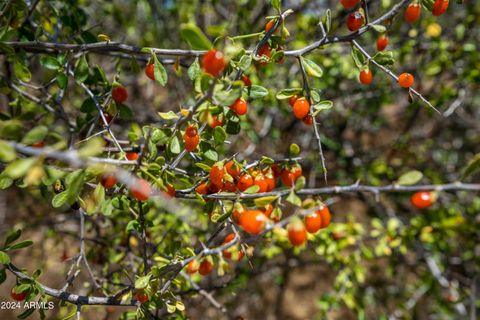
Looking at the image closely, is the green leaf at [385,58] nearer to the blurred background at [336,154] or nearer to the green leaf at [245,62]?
the green leaf at [245,62]

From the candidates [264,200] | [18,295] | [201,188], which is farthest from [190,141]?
[18,295]

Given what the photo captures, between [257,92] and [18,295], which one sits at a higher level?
[257,92]

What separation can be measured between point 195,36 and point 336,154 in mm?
3355

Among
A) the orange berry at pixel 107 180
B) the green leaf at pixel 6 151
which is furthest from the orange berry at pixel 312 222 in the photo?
the green leaf at pixel 6 151

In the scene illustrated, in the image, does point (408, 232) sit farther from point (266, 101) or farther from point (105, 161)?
point (105, 161)

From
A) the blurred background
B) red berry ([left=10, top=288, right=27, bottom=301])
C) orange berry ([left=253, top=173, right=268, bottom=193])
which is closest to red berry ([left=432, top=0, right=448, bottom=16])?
orange berry ([left=253, top=173, right=268, bottom=193])

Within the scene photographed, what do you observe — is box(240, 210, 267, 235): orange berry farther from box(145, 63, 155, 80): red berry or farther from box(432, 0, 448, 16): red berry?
box(432, 0, 448, 16): red berry

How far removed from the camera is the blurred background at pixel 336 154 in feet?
9.61

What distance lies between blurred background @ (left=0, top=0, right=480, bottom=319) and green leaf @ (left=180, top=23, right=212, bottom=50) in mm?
1242

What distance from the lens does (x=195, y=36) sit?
1069mm

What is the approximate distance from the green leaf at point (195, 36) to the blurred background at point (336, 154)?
1242 mm

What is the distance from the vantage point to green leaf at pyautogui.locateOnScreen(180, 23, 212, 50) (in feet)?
3.42

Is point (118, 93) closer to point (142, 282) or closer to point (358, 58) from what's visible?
point (142, 282)

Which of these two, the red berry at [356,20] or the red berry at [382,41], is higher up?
the red berry at [356,20]
